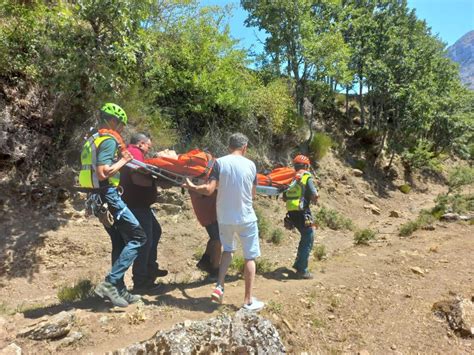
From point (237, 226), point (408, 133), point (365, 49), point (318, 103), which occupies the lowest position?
point (237, 226)

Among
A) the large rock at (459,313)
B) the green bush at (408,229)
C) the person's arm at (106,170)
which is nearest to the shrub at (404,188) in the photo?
the green bush at (408,229)

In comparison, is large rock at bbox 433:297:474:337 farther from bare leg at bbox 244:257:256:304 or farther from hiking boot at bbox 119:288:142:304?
hiking boot at bbox 119:288:142:304

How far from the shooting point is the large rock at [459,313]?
5320 millimetres

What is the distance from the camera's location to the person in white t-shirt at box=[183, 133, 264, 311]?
14.6 ft

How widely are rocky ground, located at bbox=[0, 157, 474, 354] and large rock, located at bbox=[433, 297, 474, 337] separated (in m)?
0.04

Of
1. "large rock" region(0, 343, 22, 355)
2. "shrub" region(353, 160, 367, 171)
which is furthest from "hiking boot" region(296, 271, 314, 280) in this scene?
"shrub" region(353, 160, 367, 171)

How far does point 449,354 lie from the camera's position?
4891mm

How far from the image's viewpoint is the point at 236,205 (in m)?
4.45

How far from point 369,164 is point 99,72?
16.2 metres

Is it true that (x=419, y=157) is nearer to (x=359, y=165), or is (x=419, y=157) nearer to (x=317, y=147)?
(x=359, y=165)

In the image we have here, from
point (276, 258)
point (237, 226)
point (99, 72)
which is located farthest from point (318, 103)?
point (237, 226)

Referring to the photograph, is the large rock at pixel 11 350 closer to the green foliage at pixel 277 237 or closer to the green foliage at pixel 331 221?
the green foliage at pixel 277 237

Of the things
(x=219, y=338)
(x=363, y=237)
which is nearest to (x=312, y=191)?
(x=219, y=338)

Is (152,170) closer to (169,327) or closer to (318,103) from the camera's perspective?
(169,327)
